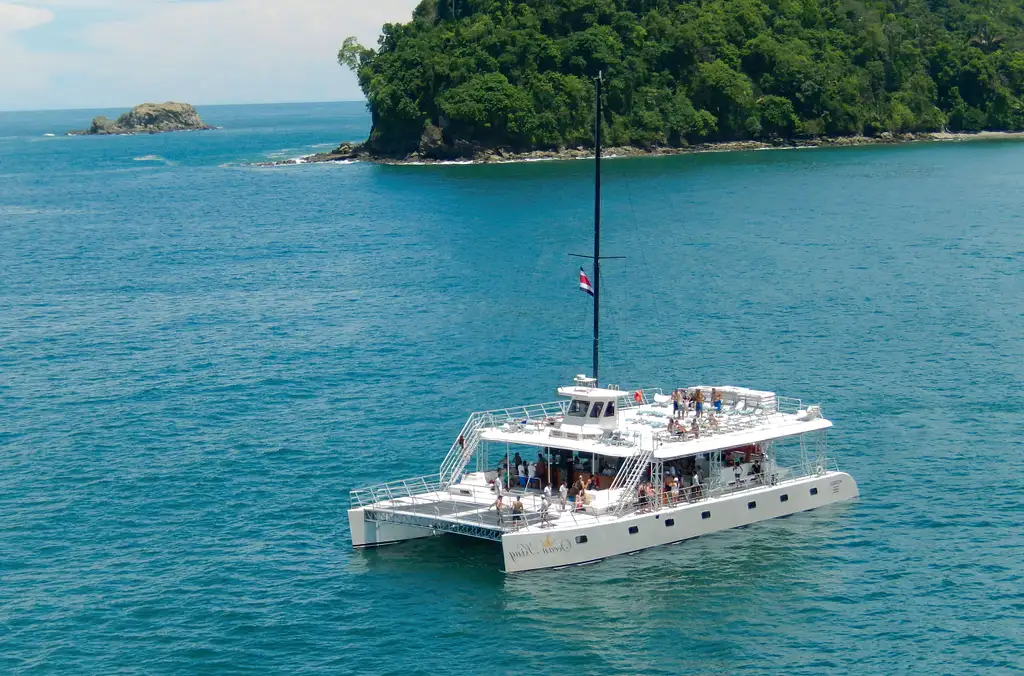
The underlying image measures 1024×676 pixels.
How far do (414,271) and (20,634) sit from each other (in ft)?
217

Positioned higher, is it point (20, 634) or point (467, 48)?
point (467, 48)

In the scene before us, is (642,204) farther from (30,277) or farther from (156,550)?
(156,550)

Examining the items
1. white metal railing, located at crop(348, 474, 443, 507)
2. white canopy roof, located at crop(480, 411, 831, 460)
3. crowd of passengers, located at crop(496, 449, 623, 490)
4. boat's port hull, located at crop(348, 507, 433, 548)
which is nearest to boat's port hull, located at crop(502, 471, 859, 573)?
white canopy roof, located at crop(480, 411, 831, 460)

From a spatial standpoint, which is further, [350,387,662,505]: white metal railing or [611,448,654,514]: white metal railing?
[350,387,662,505]: white metal railing

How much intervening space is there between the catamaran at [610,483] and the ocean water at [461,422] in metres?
0.95

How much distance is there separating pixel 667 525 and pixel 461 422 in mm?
17992

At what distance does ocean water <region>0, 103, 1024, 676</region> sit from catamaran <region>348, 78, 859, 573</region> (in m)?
0.95

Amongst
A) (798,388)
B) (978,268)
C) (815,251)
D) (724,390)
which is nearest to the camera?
(724,390)

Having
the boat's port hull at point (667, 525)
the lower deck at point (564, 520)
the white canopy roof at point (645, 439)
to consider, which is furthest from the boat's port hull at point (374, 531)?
the boat's port hull at point (667, 525)

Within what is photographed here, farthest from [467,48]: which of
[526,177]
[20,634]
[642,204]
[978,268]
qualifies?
[20,634]

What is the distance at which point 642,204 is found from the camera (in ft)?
452

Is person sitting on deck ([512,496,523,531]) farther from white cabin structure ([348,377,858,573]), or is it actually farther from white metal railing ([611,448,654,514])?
Answer: white metal railing ([611,448,654,514])

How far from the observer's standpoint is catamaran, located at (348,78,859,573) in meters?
44.0

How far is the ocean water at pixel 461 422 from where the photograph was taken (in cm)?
3947
